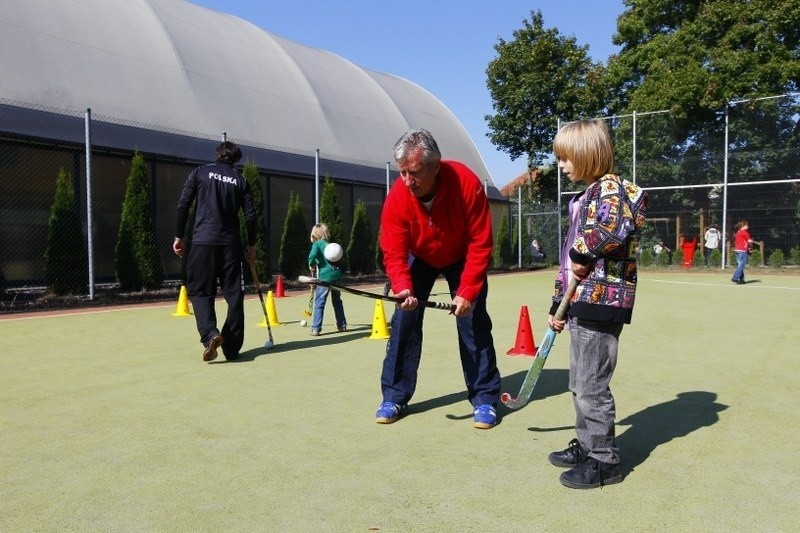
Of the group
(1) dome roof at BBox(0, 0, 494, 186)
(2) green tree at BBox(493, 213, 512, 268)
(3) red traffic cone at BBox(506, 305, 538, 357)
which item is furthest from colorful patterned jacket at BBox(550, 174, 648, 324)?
(2) green tree at BBox(493, 213, 512, 268)

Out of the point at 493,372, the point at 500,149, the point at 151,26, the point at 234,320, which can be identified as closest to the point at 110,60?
the point at 151,26

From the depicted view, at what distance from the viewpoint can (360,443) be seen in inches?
143

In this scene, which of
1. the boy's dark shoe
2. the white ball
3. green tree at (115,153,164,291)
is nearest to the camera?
the boy's dark shoe

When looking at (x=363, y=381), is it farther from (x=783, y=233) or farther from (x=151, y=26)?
(x=783, y=233)

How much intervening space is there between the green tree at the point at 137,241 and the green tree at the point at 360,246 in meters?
6.65

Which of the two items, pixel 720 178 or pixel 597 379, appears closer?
pixel 597 379

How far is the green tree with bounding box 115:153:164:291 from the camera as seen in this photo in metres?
13.4

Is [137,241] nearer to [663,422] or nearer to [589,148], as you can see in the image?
[663,422]

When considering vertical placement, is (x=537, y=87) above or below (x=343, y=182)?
above

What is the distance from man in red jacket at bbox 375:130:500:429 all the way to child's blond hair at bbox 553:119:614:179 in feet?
2.66

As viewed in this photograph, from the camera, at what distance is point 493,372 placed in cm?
415

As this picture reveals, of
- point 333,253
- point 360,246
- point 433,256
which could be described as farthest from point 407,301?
point 360,246

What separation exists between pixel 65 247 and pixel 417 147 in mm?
10460

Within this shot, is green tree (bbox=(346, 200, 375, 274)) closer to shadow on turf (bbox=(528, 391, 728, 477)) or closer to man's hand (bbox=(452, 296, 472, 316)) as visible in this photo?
shadow on turf (bbox=(528, 391, 728, 477))
